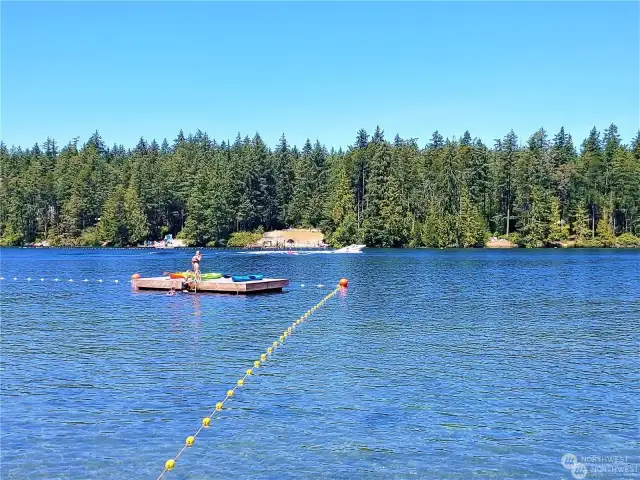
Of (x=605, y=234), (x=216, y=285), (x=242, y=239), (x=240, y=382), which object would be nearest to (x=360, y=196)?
(x=242, y=239)

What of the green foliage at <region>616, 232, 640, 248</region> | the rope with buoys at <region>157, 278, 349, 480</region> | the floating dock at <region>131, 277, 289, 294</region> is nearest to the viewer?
the rope with buoys at <region>157, 278, 349, 480</region>

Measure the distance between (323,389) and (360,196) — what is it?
142 meters

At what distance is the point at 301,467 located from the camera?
1552 cm

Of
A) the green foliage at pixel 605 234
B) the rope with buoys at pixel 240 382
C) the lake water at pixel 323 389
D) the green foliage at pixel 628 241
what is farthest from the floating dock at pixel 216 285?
the green foliage at pixel 628 241

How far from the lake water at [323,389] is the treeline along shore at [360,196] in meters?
102

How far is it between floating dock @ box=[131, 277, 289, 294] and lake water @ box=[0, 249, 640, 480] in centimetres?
529

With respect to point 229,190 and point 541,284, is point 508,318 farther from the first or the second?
point 229,190

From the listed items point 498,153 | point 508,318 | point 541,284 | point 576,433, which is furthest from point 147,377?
point 498,153

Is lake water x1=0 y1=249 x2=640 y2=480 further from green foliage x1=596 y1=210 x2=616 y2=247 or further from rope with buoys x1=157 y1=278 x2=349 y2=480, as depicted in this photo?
green foliage x1=596 y1=210 x2=616 y2=247

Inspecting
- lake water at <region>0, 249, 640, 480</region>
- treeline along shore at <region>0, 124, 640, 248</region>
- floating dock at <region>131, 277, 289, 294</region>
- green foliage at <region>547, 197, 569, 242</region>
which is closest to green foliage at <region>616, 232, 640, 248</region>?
treeline along shore at <region>0, 124, 640, 248</region>

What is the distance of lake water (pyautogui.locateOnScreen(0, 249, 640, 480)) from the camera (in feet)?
52.6

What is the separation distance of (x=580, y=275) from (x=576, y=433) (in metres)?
56.3

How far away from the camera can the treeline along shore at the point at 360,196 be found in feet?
479

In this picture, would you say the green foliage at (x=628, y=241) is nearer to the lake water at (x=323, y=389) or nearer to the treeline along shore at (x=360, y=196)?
the treeline along shore at (x=360, y=196)
